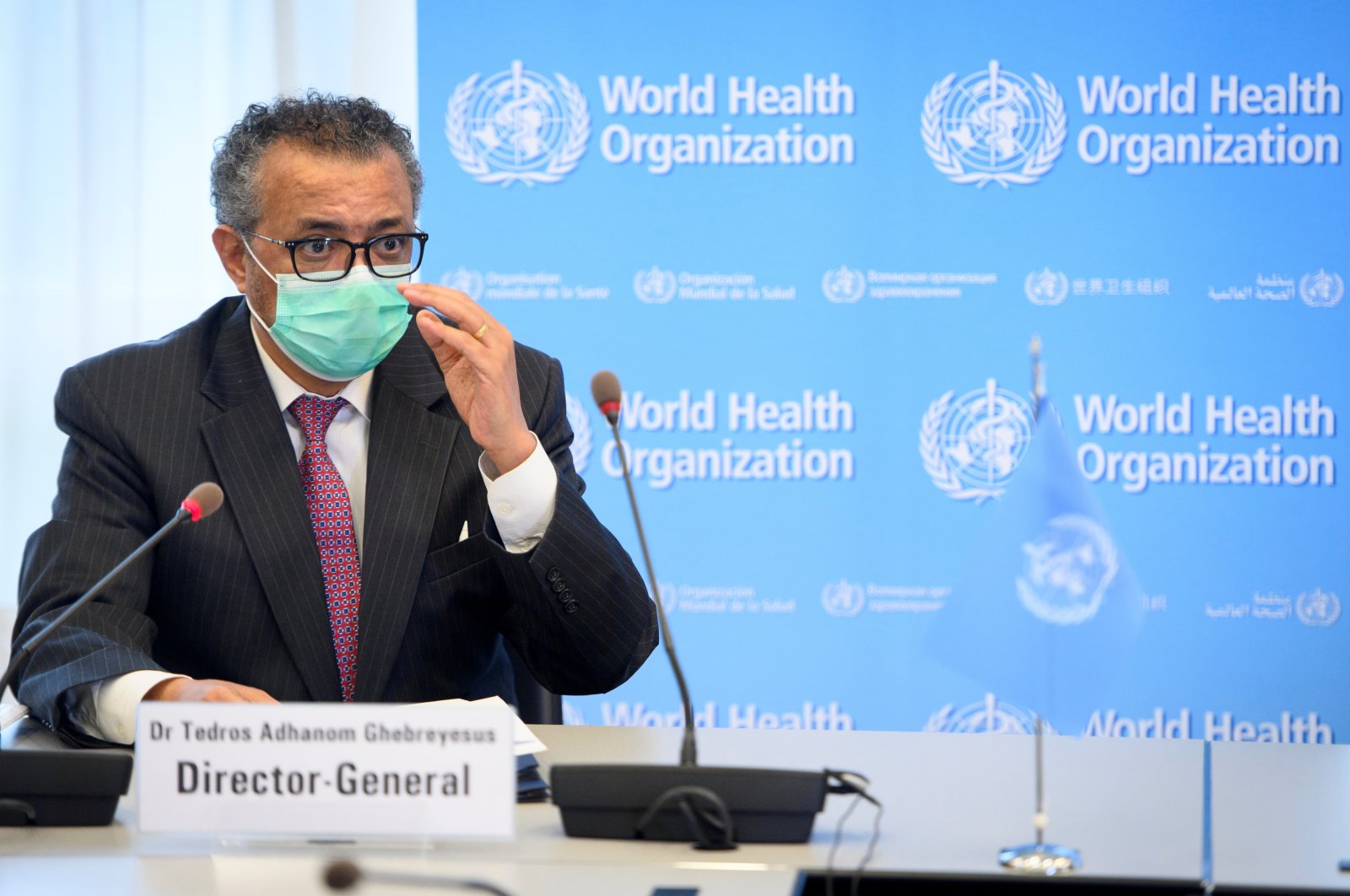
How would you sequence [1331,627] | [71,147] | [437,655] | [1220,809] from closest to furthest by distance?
[1220,809]
[437,655]
[1331,627]
[71,147]

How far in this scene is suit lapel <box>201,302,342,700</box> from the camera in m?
2.17

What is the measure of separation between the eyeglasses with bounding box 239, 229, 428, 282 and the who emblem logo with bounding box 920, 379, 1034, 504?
6.39ft

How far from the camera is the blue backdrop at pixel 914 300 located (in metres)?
3.71

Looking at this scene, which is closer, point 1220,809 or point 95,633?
point 1220,809

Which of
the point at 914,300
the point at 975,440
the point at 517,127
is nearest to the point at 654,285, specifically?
the point at 517,127

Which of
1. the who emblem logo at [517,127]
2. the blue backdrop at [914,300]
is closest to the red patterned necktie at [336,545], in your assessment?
the blue backdrop at [914,300]

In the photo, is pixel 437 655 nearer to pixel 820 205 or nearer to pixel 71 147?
pixel 820 205

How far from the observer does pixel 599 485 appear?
400cm

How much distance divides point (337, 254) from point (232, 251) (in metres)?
0.21

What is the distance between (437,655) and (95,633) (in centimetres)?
51

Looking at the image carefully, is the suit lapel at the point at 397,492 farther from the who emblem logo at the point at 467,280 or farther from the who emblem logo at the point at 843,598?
the who emblem logo at the point at 843,598

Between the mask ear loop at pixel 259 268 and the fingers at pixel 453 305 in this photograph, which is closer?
the fingers at pixel 453 305

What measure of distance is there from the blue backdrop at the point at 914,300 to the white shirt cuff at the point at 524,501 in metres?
1.75

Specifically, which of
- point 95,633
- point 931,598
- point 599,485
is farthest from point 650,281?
point 95,633
